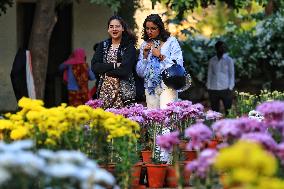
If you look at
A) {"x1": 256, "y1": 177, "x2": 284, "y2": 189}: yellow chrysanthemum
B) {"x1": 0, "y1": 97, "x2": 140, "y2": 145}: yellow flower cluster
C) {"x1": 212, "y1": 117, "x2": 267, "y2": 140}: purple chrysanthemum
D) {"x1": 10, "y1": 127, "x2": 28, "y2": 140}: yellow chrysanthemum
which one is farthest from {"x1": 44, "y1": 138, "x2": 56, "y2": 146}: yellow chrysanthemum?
{"x1": 256, "y1": 177, "x2": 284, "y2": 189}: yellow chrysanthemum

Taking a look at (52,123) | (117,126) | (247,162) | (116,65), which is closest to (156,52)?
(116,65)

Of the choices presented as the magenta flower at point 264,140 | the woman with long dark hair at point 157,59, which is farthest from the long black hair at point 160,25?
the magenta flower at point 264,140

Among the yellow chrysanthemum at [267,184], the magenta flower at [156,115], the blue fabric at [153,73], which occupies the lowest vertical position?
the magenta flower at [156,115]

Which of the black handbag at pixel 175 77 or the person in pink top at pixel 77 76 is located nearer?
the black handbag at pixel 175 77

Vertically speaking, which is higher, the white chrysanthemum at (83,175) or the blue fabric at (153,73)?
the blue fabric at (153,73)

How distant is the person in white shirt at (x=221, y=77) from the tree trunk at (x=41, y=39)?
3836 millimetres

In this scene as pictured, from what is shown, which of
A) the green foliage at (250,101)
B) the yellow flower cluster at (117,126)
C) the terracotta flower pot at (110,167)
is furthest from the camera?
the green foliage at (250,101)

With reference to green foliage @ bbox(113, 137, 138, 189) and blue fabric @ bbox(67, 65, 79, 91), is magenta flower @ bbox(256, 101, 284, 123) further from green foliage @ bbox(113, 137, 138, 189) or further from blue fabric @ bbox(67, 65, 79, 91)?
blue fabric @ bbox(67, 65, 79, 91)

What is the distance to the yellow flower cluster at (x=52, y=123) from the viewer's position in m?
7.18

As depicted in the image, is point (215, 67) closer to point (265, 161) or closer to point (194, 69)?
point (194, 69)

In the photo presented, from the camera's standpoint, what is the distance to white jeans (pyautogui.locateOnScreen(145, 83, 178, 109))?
37.9 feet

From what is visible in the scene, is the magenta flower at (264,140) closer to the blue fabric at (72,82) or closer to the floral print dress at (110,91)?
the floral print dress at (110,91)

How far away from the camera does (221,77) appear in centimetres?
2023

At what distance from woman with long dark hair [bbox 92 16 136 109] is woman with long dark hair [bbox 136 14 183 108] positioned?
178 mm
